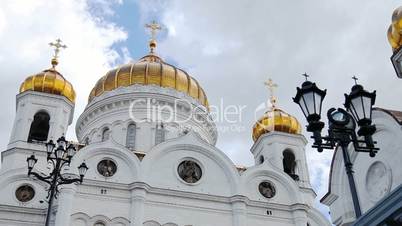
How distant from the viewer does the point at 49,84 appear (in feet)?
73.7

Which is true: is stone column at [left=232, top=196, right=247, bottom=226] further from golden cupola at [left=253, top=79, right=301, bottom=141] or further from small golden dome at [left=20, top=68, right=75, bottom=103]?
small golden dome at [left=20, top=68, right=75, bottom=103]

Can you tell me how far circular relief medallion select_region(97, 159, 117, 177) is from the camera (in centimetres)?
1880

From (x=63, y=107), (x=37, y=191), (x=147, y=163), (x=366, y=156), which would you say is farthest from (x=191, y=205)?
(x=366, y=156)

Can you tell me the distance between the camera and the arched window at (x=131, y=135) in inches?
943

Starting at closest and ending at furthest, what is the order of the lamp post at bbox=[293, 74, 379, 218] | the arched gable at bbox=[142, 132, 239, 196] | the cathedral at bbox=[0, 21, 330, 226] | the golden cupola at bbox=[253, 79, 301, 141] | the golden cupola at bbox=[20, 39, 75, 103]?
the lamp post at bbox=[293, 74, 379, 218] → the cathedral at bbox=[0, 21, 330, 226] → the arched gable at bbox=[142, 132, 239, 196] → the golden cupola at bbox=[20, 39, 75, 103] → the golden cupola at bbox=[253, 79, 301, 141]

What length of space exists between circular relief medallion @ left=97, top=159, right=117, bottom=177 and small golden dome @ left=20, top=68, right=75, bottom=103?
5.20 m

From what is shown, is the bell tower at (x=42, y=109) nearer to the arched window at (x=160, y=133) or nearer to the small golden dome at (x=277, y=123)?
the arched window at (x=160, y=133)

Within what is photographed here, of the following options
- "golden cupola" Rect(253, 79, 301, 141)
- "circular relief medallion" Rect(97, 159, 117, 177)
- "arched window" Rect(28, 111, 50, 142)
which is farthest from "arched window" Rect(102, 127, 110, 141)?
"golden cupola" Rect(253, 79, 301, 141)

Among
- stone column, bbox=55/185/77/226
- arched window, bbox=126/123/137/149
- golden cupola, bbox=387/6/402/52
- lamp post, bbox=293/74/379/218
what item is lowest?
lamp post, bbox=293/74/379/218

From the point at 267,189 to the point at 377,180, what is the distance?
10.9 meters

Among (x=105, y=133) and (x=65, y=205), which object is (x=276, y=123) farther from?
(x=65, y=205)

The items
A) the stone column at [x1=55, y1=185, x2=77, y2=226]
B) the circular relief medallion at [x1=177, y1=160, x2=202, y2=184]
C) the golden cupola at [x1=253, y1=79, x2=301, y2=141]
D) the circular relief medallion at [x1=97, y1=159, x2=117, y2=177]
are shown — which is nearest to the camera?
the stone column at [x1=55, y1=185, x2=77, y2=226]

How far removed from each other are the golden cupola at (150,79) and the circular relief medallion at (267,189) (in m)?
7.17

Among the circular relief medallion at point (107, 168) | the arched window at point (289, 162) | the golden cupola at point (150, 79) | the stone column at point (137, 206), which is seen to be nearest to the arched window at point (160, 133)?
the golden cupola at point (150, 79)
